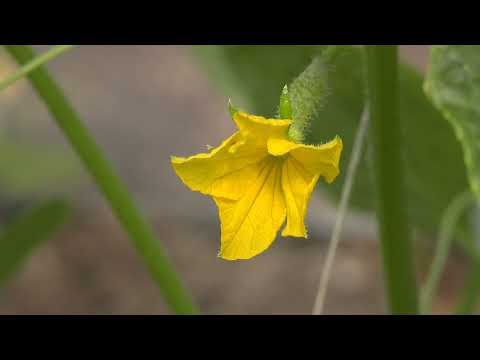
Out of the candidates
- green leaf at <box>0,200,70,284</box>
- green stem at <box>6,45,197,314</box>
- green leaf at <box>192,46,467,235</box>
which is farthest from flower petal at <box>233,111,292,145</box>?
green leaf at <box>0,200,70,284</box>

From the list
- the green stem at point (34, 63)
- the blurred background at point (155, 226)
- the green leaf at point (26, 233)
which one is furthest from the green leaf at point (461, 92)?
the blurred background at point (155, 226)

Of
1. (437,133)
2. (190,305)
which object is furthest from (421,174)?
(190,305)

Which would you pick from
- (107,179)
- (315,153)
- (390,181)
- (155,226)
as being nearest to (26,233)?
(107,179)

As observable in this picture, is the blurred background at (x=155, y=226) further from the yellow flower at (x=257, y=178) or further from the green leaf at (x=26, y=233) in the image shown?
the yellow flower at (x=257, y=178)

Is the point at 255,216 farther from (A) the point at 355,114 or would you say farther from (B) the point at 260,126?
(A) the point at 355,114

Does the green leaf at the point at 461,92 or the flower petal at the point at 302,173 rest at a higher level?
the green leaf at the point at 461,92

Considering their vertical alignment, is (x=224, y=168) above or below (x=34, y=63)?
below
